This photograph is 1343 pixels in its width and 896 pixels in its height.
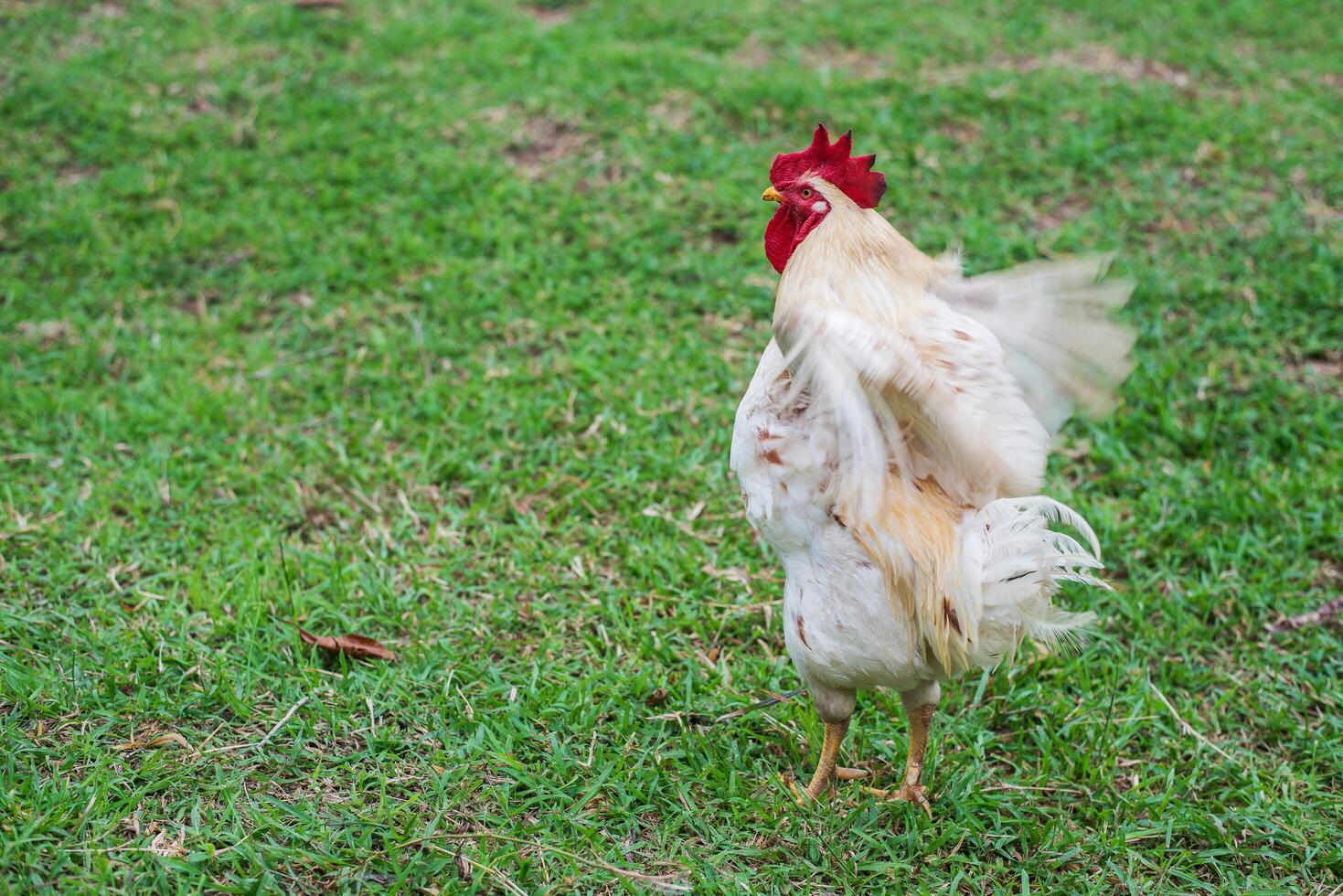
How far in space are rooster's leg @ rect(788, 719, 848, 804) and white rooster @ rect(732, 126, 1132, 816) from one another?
0.58ft

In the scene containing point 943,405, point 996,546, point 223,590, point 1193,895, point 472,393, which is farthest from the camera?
point 472,393

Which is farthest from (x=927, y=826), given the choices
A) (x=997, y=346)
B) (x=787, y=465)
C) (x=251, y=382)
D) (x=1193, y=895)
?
(x=251, y=382)

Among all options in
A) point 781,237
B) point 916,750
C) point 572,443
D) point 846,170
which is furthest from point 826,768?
point 572,443

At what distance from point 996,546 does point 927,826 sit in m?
0.86

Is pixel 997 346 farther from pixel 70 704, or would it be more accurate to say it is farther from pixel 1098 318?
pixel 70 704

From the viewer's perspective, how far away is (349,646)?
314 centimetres

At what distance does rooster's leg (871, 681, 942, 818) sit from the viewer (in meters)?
2.71

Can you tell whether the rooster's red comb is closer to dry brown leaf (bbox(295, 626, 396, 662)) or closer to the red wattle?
the red wattle

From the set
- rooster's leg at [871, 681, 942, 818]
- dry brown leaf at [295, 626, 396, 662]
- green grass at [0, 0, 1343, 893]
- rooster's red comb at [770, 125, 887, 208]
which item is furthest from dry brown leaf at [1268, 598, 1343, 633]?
dry brown leaf at [295, 626, 396, 662]

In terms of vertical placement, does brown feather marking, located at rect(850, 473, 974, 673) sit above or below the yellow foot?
above

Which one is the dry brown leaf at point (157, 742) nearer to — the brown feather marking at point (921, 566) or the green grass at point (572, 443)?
the green grass at point (572, 443)

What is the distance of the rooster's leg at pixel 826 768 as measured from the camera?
8.94 feet

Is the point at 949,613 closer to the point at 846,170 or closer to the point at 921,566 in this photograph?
the point at 921,566

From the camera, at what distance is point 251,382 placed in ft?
14.1
